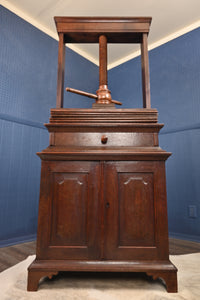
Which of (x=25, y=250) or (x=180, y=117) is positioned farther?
(x=180, y=117)

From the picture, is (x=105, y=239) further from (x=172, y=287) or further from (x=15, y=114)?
(x=15, y=114)

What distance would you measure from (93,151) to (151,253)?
61cm

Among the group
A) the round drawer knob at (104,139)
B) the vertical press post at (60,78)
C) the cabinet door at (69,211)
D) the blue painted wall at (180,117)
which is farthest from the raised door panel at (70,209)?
the blue painted wall at (180,117)

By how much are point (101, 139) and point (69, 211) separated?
43 centimetres

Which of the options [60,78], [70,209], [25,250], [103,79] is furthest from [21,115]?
[70,209]

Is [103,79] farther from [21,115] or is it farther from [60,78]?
[21,115]

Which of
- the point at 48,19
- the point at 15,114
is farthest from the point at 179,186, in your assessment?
the point at 48,19

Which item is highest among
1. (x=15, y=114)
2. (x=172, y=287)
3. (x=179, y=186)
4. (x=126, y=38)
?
(x=126, y=38)

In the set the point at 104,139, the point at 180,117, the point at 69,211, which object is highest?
the point at 180,117

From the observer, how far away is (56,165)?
3.46 ft

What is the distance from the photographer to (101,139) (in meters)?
1.08

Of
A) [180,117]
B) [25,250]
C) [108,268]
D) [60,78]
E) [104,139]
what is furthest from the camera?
[180,117]

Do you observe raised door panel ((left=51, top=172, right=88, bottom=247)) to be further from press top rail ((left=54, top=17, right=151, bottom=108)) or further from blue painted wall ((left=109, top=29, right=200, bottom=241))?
blue painted wall ((left=109, top=29, right=200, bottom=241))

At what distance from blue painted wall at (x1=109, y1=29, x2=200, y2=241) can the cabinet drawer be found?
136 cm
